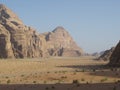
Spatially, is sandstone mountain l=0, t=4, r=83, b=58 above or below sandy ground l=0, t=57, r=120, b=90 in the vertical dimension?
above

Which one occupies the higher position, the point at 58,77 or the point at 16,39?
the point at 16,39

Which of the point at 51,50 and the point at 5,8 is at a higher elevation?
the point at 5,8

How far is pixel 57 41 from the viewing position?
633 feet

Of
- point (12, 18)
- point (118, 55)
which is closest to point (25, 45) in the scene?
point (12, 18)

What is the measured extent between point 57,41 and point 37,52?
62851mm

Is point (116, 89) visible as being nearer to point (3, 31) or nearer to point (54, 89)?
point (54, 89)

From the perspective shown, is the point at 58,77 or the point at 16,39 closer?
the point at 58,77

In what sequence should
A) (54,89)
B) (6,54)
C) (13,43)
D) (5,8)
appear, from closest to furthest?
(54,89), (6,54), (13,43), (5,8)

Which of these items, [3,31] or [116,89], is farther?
[3,31]

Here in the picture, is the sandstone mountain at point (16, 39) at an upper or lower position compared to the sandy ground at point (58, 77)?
upper

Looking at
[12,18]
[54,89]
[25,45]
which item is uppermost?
[12,18]

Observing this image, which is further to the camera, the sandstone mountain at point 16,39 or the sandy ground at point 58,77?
the sandstone mountain at point 16,39

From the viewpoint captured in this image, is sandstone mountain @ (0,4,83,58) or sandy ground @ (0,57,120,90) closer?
sandy ground @ (0,57,120,90)

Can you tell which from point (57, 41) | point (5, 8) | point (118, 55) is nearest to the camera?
point (118, 55)
